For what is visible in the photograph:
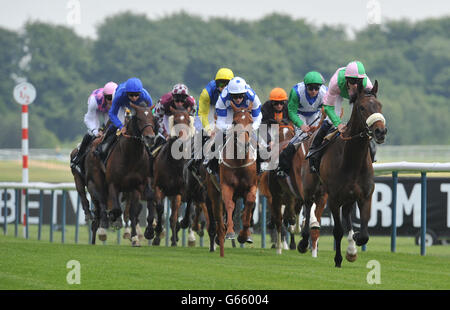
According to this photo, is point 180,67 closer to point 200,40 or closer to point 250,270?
point 200,40

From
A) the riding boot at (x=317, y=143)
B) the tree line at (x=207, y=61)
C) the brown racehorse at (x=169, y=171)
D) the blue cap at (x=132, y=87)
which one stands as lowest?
the brown racehorse at (x=169, y=171)

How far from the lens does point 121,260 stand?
9.17 m

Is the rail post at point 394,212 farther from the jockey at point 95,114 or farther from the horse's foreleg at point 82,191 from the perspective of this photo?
the horse's foreleg at point 82,191

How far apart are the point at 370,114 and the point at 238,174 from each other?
214 cm

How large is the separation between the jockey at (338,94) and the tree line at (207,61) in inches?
1806

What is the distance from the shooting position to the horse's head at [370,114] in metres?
8.12

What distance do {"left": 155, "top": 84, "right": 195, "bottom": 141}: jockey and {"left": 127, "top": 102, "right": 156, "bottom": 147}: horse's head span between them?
2.68ft

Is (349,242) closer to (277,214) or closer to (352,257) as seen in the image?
(352,257)

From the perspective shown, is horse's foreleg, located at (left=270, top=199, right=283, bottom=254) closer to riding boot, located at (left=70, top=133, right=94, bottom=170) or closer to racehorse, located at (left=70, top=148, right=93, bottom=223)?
riding boot, located at (left=70, top=133, right=94, bottom=170)

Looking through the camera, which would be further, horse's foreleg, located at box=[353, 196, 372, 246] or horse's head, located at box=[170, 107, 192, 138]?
horse's head, located at box=[170, 107, 192, 138]

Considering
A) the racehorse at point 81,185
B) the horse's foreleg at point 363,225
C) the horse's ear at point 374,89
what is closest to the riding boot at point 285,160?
the horse's foreleg at point 363,225

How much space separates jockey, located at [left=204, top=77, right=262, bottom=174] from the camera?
1016 cm

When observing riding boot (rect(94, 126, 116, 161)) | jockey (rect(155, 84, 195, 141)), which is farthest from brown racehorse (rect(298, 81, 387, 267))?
riding boot (rect(94, 126, 116, 161))
